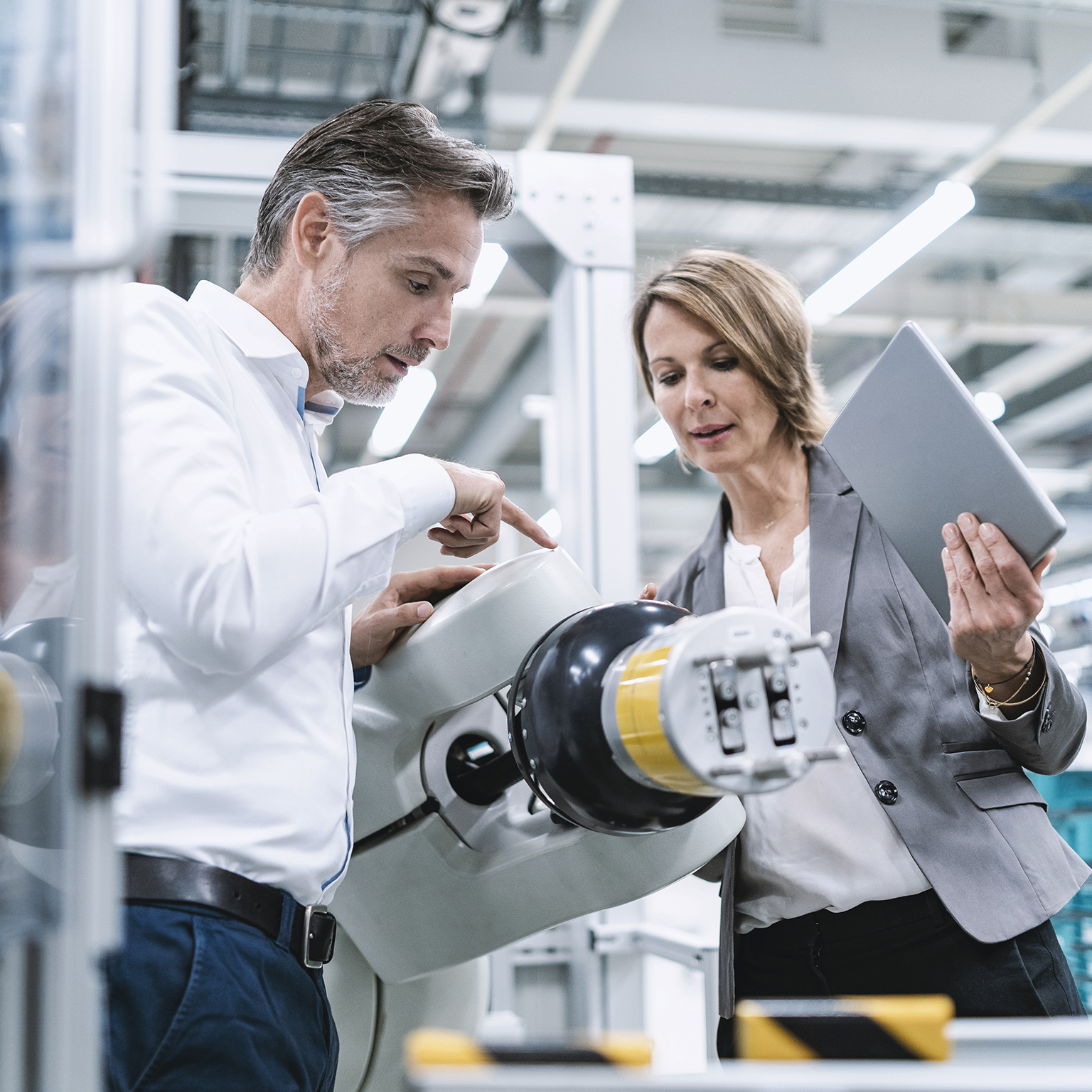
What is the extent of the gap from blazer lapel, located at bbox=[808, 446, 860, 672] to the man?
0.51 meters

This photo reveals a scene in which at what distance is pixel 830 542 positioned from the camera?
1588mm

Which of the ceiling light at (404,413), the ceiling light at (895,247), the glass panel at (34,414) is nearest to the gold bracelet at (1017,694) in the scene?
the glass panel at (34,414)

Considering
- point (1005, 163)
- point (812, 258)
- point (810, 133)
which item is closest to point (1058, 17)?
point (810, 133)

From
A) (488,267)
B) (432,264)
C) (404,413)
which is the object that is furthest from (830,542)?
(404,413)

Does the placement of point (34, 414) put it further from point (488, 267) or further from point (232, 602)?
point (488, 267)

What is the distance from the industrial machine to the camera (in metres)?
0.82

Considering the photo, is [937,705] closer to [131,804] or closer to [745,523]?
[745,523]

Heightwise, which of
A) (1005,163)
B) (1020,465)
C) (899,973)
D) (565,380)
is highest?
(1005,163)

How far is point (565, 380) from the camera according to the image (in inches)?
84.2

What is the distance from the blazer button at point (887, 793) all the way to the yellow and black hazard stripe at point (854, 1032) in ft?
2.57

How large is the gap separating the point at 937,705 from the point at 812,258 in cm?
496

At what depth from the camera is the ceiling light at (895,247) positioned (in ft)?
11.8

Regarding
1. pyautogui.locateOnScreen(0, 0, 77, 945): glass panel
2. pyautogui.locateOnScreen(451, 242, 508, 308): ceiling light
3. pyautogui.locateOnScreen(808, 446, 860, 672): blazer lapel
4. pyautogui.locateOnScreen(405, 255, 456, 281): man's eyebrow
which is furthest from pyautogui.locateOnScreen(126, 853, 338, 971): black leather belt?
pyautogui.locateOnScreen(451, 242, 508, 308): ceiling light

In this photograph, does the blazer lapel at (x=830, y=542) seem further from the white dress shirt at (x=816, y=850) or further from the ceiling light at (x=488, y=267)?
the ceiling light at (x=488, y=267)
